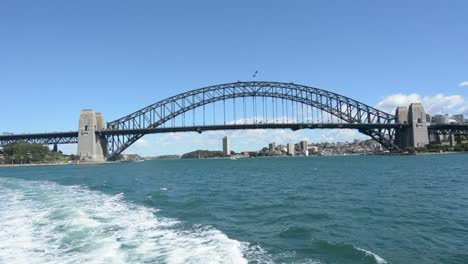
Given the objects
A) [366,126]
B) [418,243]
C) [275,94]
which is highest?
[275,94]

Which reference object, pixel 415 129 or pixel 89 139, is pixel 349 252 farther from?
pixel 89 139

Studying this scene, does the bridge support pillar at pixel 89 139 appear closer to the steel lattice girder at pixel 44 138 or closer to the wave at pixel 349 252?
the steel lattice girder at pixel 44 138

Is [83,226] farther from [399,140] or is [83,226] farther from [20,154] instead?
[20,154]

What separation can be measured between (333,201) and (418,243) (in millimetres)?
8476

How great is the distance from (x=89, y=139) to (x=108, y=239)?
369 feet

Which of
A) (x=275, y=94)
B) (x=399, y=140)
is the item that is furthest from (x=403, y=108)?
(x=275, y=94)

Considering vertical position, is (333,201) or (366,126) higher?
(366,126)

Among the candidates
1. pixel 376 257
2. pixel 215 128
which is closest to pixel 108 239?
pixel 376 257

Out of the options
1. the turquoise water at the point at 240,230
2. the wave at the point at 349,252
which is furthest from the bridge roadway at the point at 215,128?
the wave at the point at 349,252

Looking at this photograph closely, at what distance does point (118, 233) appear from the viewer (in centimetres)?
1240

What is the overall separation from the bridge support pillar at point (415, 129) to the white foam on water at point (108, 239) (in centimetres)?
10747

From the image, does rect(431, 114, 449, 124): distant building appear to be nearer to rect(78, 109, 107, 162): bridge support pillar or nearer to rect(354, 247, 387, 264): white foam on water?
rect(78, 109, 107, 162): bridge support pillar

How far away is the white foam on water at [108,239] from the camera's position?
9.88 m

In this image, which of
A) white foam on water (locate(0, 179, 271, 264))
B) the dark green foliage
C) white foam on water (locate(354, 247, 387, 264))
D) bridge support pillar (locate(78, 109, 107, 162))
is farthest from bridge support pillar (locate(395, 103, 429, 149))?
white foam on water (locate(354, 247, 387, 264))
